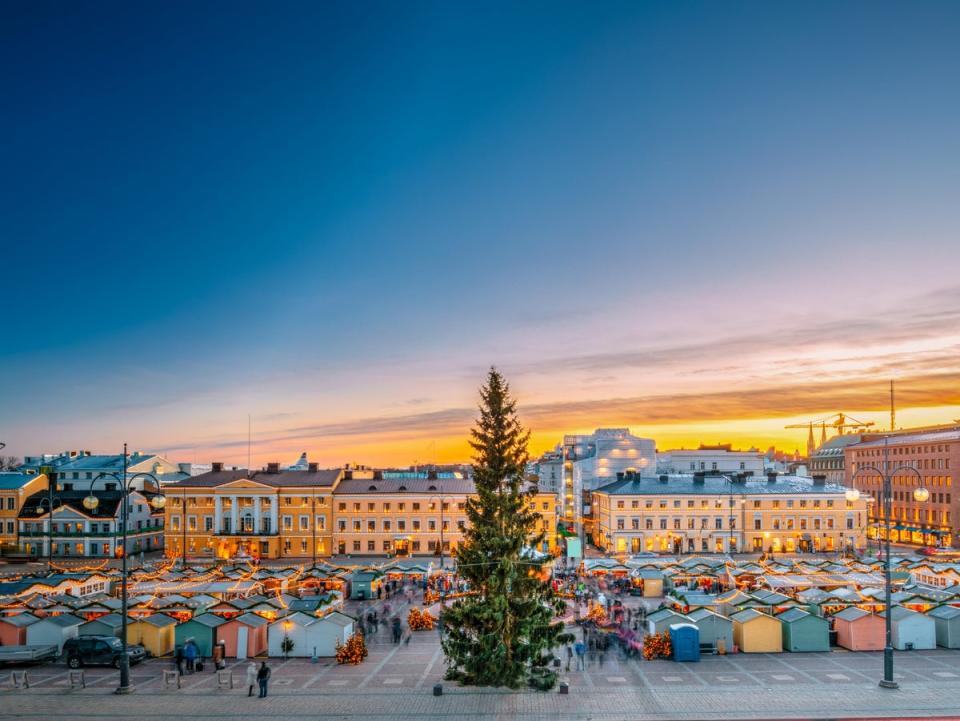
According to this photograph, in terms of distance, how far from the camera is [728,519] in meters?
88.1

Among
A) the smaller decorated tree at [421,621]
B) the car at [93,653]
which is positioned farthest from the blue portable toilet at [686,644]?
the car at [93,653]

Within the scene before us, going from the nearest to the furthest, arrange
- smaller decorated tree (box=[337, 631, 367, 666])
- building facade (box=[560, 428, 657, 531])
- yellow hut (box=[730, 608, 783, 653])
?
smaller decorated tree (box=[337, 631, 367, 666]) < yellow hut (box=[730, 608, 783, 653]) < building facade (box=[560, 428, 657, 531])

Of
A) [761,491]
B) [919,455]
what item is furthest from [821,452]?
[761,491]

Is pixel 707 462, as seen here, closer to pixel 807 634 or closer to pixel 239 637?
pixel 807 634

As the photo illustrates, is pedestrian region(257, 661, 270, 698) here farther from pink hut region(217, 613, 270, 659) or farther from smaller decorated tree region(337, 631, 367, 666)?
pink hut region(217, 613, 270, 659)

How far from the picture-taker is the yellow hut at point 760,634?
3897cm

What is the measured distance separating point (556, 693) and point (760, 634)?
13.5 m

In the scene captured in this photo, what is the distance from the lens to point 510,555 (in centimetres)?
3089

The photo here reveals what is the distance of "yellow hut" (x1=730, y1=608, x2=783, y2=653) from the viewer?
3897cm

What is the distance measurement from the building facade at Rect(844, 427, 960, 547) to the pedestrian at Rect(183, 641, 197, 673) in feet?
281

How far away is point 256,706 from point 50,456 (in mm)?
141746

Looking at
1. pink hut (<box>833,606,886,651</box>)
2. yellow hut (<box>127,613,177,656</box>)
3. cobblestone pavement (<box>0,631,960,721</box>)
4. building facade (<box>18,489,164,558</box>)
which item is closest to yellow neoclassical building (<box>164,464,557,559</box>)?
building facade (<box>18,489,164,558</box>)

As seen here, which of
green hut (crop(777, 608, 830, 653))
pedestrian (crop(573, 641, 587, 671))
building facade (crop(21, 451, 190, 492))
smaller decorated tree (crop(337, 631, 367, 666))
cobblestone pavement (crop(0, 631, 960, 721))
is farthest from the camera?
building facade (crop(21, 451, 190, 492))

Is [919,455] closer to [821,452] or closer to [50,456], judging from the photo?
[821,452]
